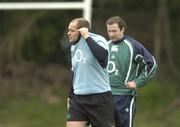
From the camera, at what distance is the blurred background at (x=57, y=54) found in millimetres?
16703

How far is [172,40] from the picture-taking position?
17.4m

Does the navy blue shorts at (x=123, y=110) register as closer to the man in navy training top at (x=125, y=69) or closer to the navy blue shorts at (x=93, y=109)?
the man in navy training top at (x=125, y=69)

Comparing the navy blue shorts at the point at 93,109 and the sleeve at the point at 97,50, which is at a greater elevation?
the sleeve at the point at 97,50

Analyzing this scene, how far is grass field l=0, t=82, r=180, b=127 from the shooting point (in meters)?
15.9

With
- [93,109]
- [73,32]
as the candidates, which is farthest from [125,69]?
[73,32]

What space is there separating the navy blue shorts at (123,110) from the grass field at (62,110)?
716 centimetres

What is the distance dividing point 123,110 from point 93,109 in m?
0.76

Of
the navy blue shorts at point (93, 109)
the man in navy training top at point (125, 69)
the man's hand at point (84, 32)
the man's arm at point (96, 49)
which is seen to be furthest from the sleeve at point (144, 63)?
the man's hand at point (84, 32)

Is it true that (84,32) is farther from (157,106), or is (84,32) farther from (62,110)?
(157,106)

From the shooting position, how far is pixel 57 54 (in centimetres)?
1744

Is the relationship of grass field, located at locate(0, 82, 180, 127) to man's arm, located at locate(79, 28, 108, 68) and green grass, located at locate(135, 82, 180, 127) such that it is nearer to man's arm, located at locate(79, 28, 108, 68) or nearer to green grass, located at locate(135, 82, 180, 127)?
green grass, located at locate(135, 82, 180, 127)

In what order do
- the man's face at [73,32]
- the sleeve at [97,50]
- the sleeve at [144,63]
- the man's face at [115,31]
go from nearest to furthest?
the sleeve at [97,50], the man's face at [73,32], the man's face at [115,31], the sleeve at [144,63]

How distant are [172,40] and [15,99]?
154 inches

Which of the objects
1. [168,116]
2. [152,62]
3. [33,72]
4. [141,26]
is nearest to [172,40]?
[141,26]
